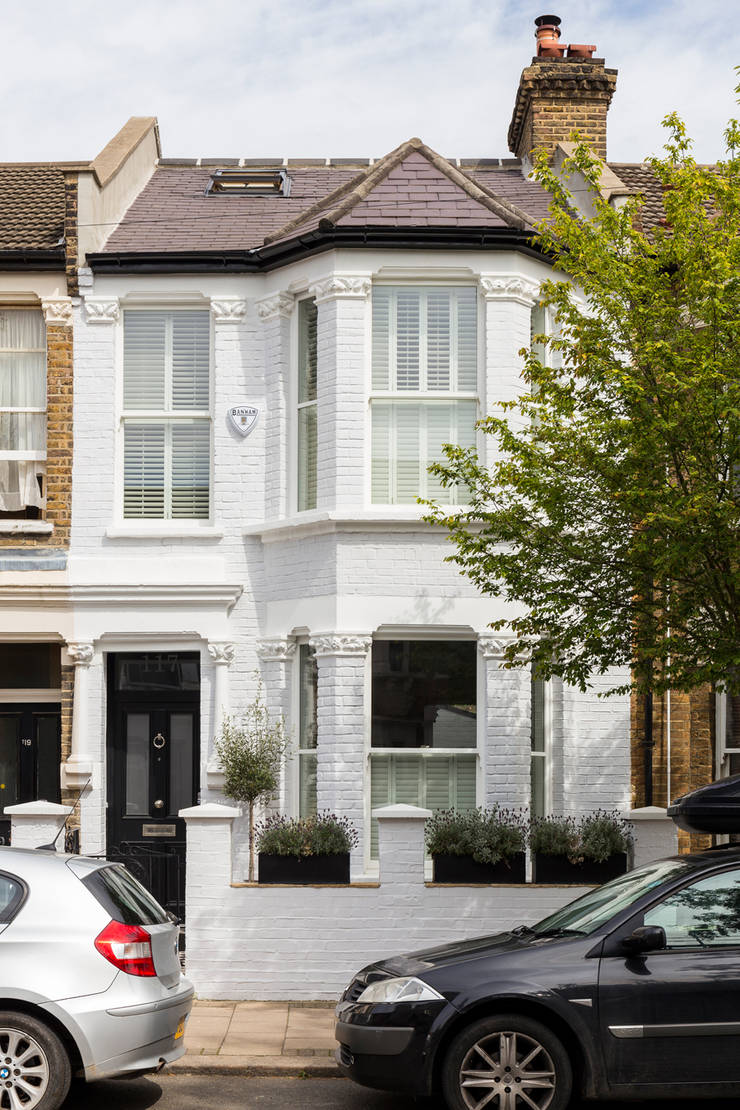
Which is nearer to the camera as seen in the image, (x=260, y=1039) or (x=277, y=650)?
(x=260, y=1039)

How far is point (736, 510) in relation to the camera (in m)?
10.1

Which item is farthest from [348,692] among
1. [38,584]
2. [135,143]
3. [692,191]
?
[135,143]

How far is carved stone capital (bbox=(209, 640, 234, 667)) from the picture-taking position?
1446 cm

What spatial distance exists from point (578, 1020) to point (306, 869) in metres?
4.38

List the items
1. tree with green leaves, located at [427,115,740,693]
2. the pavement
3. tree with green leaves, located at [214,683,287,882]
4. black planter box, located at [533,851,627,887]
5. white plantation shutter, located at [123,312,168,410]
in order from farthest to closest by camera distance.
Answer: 1. white plantation shutter, located at [123,312,168,410]
2. tree with green leaves, located at [214,683,287,882]
3. black planter box, located at [533,851,627,887]
4. tree with green leaves, located at [427,115,740,693]
5. the pavement

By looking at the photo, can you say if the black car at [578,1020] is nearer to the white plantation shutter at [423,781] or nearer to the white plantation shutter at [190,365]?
the white plantation shutter at [423,781]

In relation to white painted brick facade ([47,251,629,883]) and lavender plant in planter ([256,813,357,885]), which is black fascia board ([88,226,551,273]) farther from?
lavender plant in planter ([256,813,357,885])

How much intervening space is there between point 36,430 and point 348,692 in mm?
4622

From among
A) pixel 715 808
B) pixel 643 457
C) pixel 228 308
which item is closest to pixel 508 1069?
pixel 715 808

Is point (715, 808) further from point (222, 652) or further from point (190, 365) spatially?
point (190, 365)

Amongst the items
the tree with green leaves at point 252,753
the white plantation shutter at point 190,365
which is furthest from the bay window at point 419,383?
the tree with green leaves at point 252,753

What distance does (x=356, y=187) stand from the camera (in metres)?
15.1

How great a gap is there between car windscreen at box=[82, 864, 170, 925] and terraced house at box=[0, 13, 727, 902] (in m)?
5.21

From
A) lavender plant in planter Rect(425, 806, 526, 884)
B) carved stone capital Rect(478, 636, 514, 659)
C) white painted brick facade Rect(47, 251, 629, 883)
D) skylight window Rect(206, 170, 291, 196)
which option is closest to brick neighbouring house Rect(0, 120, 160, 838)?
white painted brick facade Rect(47, 251, 629, 883)
